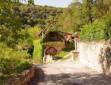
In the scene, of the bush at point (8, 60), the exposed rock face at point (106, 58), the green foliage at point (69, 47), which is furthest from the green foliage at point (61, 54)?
the bush at point (8, 60)

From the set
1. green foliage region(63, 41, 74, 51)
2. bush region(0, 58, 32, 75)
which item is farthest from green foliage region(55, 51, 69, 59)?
bush region(0, 58, 32, 75)

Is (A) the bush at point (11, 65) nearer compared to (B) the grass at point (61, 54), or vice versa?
(A) the bush at point (11, 65)

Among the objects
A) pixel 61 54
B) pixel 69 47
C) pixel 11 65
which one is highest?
pixel 69 47

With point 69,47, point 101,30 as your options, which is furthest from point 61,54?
point 101,30

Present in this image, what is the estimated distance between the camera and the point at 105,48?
474 inches

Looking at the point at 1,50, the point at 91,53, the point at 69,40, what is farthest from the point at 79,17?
the point at 1,50

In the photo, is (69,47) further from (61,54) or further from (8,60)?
(8,60)

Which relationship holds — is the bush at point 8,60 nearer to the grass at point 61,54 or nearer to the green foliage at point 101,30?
the green foliage at point 101,30

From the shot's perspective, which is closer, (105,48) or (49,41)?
(105,48)

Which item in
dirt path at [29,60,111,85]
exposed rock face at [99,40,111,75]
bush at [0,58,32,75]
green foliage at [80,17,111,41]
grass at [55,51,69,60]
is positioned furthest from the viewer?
grass at [55,51,69,60]

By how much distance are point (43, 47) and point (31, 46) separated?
31.2 ft

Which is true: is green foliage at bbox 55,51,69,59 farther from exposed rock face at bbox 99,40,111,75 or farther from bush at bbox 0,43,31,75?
bush at bbox 0,43,31,75

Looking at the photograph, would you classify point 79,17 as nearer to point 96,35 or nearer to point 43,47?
point 43,47

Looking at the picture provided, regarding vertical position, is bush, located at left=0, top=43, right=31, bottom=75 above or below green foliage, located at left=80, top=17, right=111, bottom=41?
below
